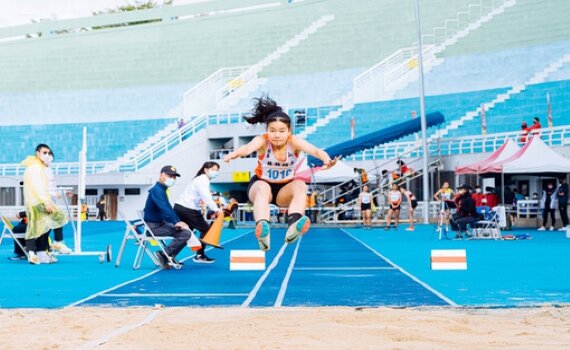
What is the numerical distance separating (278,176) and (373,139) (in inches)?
1098

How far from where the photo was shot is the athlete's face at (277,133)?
8961 mm

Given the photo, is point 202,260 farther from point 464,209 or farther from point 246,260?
point 464,209

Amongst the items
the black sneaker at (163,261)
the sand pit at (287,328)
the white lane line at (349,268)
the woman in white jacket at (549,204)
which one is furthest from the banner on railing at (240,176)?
the sand pit at (287,328)

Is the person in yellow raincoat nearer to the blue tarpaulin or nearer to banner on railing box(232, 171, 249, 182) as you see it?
the blue tarpaulin

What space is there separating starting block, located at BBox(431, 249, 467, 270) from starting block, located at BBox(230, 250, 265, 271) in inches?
102

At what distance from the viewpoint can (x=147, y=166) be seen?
1923 inches

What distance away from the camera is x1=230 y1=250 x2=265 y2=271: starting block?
14.0 m

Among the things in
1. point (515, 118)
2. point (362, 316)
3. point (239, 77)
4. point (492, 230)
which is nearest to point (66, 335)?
point (362, 316)

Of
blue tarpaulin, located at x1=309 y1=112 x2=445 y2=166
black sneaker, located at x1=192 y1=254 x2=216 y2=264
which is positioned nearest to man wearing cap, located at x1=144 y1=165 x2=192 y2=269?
black sneaker, located at x1=192 y1=254 x2=216 y2=264

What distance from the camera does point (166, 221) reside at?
14688 mm

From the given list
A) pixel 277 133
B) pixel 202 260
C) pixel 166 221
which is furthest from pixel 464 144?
pixel 277 133

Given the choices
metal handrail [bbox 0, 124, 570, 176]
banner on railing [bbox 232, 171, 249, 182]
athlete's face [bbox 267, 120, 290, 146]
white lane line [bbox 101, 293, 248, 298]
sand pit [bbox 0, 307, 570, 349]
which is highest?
metal handrail [bbox 0, 124, 570, 176]

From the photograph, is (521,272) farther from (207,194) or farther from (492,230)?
(492,230)

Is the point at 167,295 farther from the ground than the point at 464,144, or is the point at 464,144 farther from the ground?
the point at 464,144
